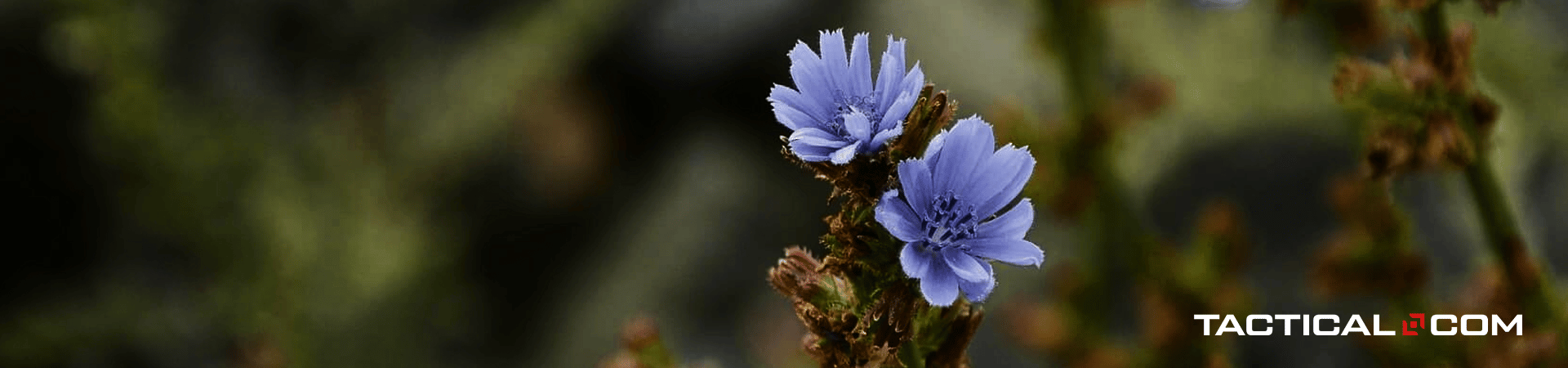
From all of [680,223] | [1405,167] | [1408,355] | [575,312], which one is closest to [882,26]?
[680,223]

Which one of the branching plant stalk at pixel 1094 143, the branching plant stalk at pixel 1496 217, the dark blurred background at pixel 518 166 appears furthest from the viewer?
the dark blurred background at pixel 518 166

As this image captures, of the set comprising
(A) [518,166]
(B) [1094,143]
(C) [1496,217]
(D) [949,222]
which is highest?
(A) [518,166]

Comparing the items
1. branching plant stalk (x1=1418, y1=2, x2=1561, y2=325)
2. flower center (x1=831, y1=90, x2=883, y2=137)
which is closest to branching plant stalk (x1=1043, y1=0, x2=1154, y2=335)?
branching plant stalk (x1=1418, y1=2, x2=1561, y2=325)

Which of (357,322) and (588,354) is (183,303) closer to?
(357,322)

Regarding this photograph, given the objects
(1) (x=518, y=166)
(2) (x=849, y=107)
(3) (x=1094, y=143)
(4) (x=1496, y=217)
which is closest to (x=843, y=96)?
(2) (x=849, y=107)

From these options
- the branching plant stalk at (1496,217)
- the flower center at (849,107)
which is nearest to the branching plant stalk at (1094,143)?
the branching plant stalk at (1496,217)

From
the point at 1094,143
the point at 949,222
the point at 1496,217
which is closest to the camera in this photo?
the point at 949,222

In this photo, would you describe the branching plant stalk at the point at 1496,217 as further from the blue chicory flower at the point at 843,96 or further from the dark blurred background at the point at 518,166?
the dark blurred background at the point at 518,166

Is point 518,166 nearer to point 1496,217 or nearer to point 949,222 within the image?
point 1496,217
